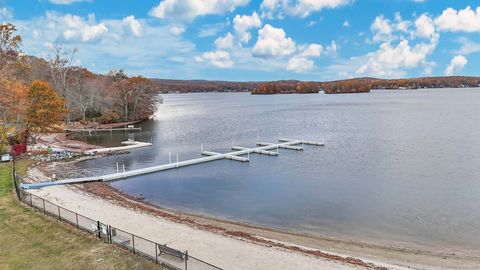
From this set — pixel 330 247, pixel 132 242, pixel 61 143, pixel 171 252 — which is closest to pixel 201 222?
pixel 132 242

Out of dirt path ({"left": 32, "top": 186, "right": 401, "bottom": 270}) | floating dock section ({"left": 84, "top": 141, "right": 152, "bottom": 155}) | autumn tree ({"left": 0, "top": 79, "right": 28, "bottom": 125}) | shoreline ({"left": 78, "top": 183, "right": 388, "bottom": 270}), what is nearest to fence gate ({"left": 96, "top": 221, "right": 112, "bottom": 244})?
dirt path ({"left": 32, "top": 186, "right": 401, "bottom": 270})

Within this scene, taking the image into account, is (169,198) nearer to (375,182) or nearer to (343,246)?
(343,246)

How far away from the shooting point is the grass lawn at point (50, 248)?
47.5ft

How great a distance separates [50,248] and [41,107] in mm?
36236

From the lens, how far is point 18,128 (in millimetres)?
44406

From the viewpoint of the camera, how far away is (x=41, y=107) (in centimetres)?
4716

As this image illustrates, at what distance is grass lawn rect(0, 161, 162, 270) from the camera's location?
1449 centimetres

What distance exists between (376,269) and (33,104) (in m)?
44.6

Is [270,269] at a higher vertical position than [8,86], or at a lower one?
lower

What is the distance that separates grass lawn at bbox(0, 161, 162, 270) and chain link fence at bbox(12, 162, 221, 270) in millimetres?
303

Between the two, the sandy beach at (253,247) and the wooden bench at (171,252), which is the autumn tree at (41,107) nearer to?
the sandy beach at (253,247)

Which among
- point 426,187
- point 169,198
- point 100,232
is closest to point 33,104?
point 169,198

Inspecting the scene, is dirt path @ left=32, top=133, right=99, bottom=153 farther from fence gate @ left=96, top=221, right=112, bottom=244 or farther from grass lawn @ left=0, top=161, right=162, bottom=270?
fence gate @ left=96, top=221, right=112, bottom=244

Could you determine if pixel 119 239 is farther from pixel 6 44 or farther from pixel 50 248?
pixel 6 44
